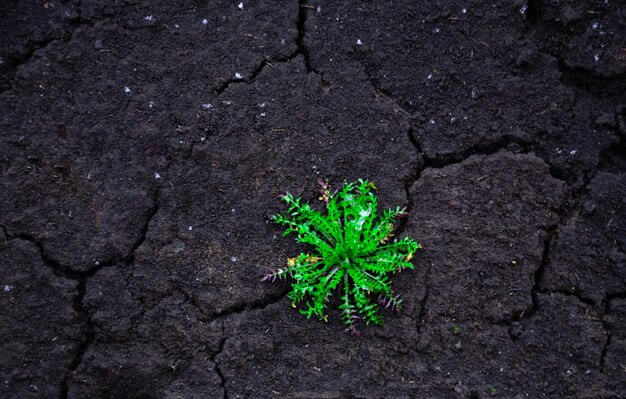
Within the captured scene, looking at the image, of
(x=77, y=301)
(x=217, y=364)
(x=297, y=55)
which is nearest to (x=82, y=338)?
(x=77, y=301)

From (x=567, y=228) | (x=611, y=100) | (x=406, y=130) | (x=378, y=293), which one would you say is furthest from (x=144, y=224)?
(x=611, y=100)

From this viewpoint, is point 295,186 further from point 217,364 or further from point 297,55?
point 217,364

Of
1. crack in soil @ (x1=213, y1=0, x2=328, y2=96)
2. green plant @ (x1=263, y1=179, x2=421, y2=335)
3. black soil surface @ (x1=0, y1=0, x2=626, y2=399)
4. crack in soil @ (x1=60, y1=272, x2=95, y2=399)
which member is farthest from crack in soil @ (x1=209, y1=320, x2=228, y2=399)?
crack in soil @ (x1=213, y1=0, x2=328, y2=96)

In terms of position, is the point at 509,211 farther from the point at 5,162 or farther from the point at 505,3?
the point at 5,162

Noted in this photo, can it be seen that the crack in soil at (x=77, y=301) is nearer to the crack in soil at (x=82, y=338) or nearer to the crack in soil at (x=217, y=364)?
the crack in soil at (x=82, y=338)

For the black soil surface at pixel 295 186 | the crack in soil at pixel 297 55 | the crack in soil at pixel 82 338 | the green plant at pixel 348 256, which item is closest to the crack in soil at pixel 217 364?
the black soil surface at pixel 295 186

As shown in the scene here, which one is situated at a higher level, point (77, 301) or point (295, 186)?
point (295, 186)
